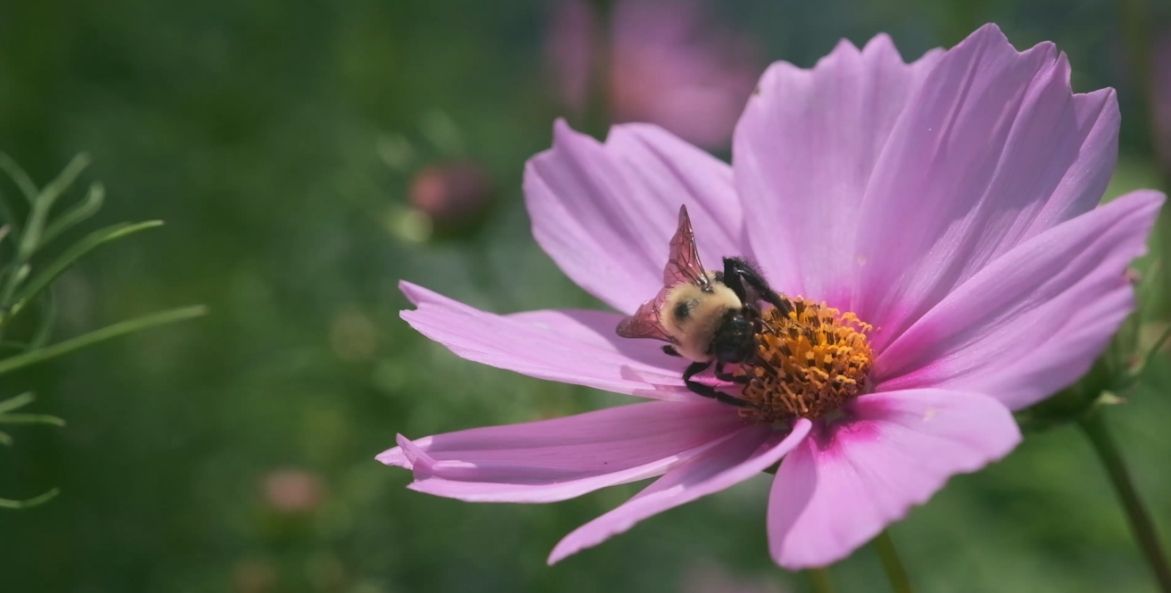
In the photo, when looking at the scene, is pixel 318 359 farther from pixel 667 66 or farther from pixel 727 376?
pixel 667 66

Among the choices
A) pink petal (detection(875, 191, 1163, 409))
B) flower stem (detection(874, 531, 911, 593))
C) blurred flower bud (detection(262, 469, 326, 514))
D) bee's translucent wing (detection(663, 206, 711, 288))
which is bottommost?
blurred flower bud (detection(262, 469, 326, 514))

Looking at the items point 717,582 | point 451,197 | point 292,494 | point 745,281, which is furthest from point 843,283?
point 717,582

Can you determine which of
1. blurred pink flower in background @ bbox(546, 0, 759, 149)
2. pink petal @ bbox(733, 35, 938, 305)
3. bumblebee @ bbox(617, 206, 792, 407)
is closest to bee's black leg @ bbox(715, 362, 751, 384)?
bumblebee @ bbox(617, 206, 792, 407)

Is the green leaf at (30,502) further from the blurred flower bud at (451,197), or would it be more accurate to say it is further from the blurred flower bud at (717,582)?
the blurred flower bud at (717,582)

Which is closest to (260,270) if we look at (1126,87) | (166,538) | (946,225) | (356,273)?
(356,273)

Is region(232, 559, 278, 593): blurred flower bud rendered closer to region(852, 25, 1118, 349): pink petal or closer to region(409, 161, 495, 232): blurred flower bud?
region(409, 161, 495, 232): blurred flower bud

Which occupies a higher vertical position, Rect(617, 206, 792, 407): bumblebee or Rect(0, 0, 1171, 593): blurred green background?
Rect(617, 206, 792, 407): bumblebee

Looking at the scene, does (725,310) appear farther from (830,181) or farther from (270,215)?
(270,215)
